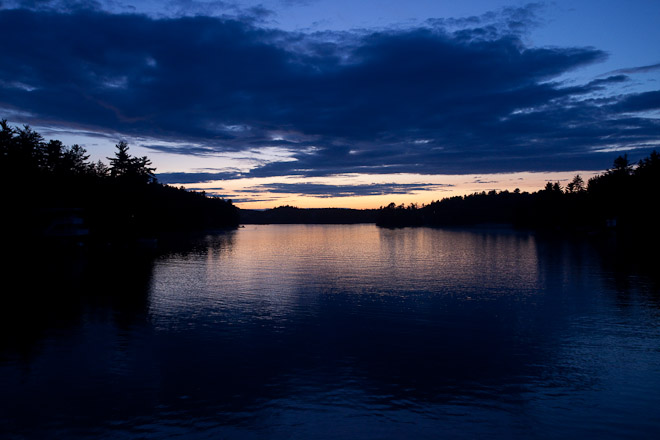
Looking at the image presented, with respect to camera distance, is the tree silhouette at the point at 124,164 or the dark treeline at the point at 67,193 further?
the tree silhouette at the point at 124,164

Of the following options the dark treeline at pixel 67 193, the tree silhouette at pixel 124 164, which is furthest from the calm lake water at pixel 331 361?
the tree silhouette at pixel 124 164

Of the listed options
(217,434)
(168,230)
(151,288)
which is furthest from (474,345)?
(168,230)

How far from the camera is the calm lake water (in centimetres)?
1427

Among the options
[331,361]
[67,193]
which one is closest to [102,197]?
[67,193]

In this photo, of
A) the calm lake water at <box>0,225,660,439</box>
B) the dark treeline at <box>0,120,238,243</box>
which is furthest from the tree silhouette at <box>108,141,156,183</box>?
the calm lake water at <box>0,225,660,439</box>

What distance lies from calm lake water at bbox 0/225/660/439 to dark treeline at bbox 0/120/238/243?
29.0m

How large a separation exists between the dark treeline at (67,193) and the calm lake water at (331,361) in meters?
29.0

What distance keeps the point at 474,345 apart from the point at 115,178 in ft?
339

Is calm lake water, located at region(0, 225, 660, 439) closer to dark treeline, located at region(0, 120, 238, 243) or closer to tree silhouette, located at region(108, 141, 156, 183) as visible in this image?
dark treeline, located at region(0, 120, 238, 243)

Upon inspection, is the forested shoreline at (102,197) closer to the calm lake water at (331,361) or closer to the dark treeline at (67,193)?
the dark treeline at (67,193)

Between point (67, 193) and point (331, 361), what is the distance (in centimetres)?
8297

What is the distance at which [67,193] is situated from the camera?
85.1m

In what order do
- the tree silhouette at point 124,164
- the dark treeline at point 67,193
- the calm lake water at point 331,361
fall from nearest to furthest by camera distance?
the calm lake water at point 331,361 → the dark treeline at point 67,193 → the tree silhouette at point 124,164

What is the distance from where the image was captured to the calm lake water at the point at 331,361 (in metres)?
14.3
